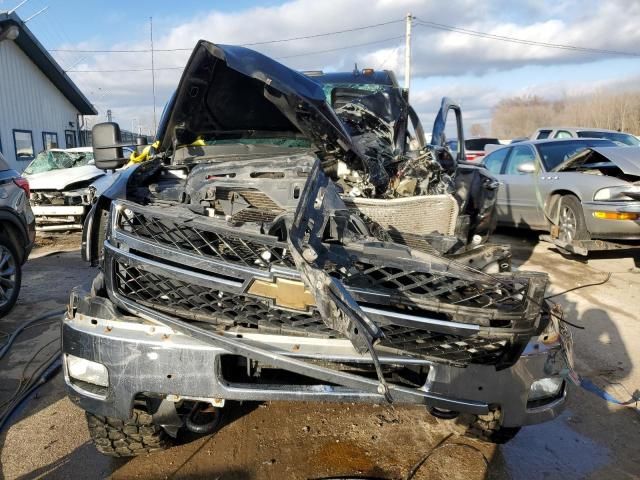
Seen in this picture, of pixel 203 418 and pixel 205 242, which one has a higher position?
pixel 205 242

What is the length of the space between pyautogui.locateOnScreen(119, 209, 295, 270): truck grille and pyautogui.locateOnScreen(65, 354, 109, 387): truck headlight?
625mm

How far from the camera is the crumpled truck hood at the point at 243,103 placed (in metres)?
Answer: 2.90

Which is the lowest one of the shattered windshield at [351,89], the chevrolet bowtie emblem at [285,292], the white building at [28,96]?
the chevrolet bowtie emblem at [285,292]

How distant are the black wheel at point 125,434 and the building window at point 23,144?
17.8 metres

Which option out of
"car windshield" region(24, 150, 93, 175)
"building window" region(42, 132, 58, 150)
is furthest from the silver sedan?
"building window" region(42, 132, 58, 150)

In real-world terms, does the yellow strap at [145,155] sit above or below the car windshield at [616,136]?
below

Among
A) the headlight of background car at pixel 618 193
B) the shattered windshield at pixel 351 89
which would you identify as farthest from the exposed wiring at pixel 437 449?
the headlight of background car at pixel 618 193

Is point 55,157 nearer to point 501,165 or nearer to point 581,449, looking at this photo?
point 501,165

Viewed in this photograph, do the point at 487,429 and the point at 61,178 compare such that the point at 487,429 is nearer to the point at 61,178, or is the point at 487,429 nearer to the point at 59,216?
the point at 59,216

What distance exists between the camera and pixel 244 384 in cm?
215

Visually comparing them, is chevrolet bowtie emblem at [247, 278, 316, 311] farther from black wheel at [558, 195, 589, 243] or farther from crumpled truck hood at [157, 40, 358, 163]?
black wheel at [558, 195, 589, 243]

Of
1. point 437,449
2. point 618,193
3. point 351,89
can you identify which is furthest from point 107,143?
point 618,193

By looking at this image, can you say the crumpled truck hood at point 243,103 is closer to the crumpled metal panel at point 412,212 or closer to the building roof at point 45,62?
the crumpled metal panel at point 412,212

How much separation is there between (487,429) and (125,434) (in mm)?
1920
